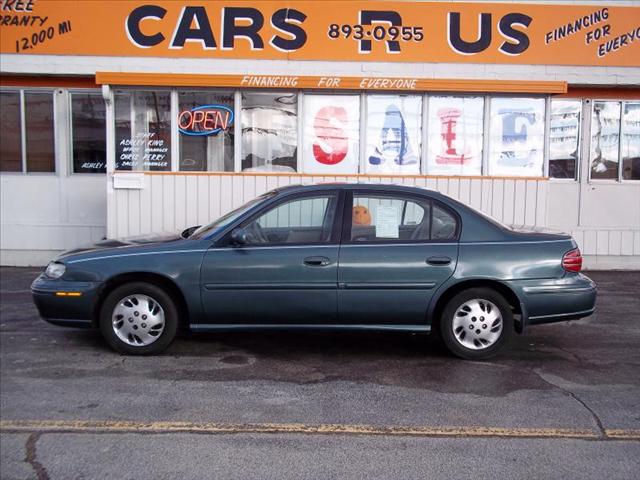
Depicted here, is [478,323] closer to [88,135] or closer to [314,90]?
[314,90]

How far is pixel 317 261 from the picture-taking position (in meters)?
5.88

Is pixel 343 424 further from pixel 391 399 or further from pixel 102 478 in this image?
pixel 102 478

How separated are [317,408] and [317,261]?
4.77ft

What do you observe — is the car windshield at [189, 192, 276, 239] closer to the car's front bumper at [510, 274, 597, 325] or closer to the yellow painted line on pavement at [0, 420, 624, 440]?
the yellow painted line on pavement at [0, 420, 624, 440]

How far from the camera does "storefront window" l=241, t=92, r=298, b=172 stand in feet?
33.2

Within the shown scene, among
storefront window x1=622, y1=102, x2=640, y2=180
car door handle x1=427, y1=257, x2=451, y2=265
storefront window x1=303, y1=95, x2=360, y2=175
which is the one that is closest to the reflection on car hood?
car door handle x1=427, y1=257, x2=451, y2=265

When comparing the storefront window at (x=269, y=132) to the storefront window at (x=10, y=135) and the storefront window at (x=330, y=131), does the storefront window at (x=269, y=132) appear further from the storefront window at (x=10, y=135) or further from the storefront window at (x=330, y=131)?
the storefront window at (x=10, y=135)

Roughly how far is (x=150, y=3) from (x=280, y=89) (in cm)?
244

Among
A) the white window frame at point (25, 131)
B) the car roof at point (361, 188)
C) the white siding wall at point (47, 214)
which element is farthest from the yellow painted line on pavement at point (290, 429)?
the white window frame at point (25, 131)

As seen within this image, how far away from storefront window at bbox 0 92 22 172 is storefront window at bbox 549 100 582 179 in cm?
906

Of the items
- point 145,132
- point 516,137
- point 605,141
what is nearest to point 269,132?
point 145,132

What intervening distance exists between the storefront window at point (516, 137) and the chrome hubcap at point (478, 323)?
14.9ft

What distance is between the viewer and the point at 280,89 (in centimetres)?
1003

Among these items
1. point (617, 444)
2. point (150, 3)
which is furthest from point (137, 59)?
point (617, 444)
